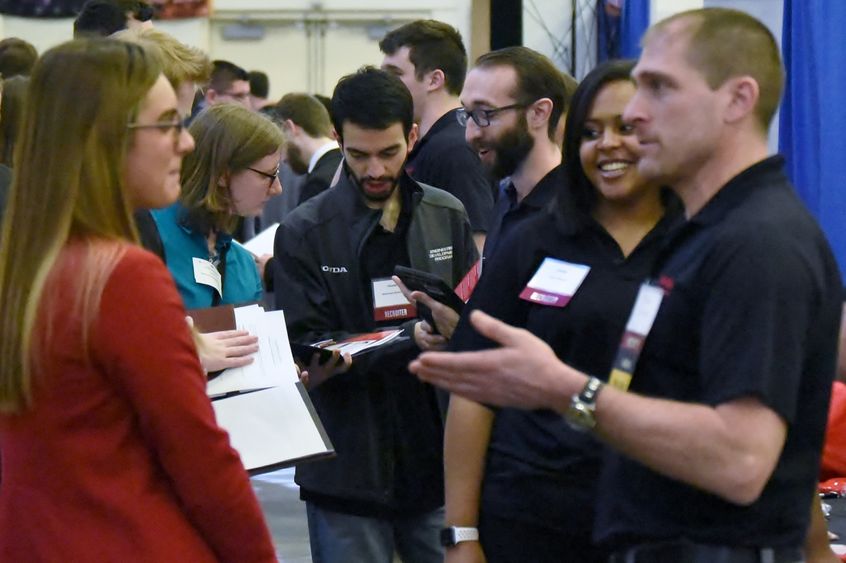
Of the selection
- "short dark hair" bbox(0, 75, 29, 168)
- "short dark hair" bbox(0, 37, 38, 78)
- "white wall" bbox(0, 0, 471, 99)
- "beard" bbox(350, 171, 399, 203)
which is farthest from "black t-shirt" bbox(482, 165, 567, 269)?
"white wall" bbox(0, 0, 471, 99)

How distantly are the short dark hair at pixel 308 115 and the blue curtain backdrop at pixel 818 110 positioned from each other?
294 centimetres

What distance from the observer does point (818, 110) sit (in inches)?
153

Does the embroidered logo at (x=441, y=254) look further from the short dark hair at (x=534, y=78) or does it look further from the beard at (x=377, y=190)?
the short dark hair at (x=534, y=78)

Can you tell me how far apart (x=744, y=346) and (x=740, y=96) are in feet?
1.19

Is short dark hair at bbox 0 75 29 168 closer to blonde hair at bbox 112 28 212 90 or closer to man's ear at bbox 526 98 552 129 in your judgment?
blonde hair at bbox 112 28 212 90

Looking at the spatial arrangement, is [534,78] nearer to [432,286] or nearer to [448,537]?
[432,286]

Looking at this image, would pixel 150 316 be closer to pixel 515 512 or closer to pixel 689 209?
pixel 689 209

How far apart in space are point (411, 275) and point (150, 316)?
3.81 ft

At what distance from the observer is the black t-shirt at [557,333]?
7.29 ft

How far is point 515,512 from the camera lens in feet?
7.68

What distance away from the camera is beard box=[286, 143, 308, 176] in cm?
661

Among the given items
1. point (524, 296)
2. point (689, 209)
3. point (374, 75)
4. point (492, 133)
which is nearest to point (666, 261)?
point (689, 209)

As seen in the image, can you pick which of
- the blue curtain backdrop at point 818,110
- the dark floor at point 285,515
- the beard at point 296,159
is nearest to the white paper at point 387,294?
the blue curtain backdrop at point 818,110

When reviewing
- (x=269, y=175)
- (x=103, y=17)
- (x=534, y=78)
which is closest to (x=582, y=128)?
(x=534, y=78)
